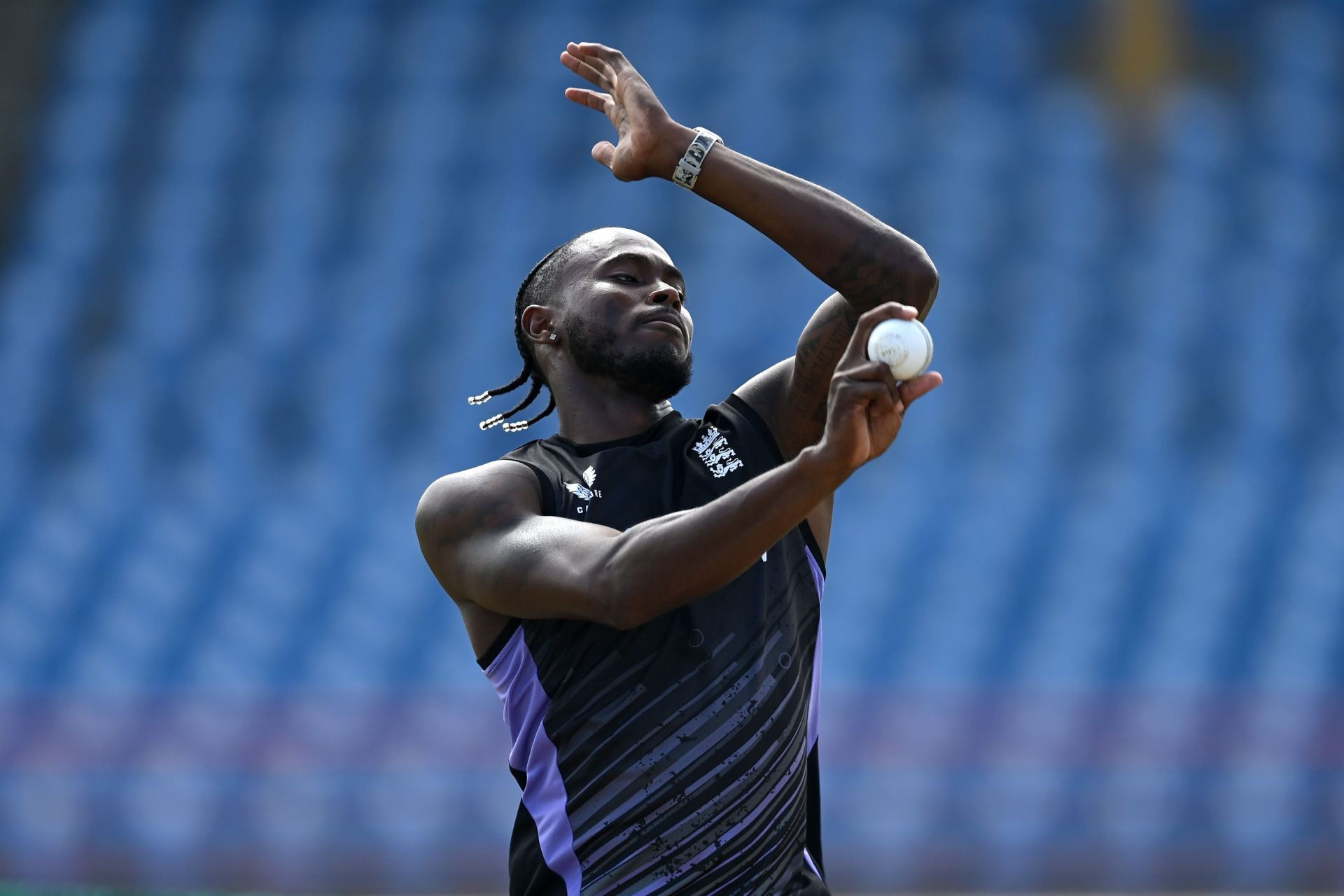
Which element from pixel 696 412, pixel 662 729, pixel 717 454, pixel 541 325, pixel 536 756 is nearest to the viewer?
pixel 662 729

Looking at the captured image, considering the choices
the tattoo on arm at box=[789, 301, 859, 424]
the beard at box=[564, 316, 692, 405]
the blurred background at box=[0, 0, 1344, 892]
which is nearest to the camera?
the tattoo on arm at box=[789, 301, 859, 424]

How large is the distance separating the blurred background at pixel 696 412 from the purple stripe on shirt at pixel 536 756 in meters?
5.73

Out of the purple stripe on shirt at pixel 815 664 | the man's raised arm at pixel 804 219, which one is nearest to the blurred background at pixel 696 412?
the purple stripe on shirt at pixel 815 664

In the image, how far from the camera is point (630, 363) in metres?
3.53

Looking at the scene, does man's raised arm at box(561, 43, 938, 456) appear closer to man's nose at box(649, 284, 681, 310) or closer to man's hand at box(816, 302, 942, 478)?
man's nose at box(649, 284, 681, 310)

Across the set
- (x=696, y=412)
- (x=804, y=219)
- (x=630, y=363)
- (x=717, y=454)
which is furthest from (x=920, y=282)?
(x=696, y=412)

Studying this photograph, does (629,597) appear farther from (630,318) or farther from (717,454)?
(630,318)

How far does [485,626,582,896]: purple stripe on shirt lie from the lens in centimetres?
317

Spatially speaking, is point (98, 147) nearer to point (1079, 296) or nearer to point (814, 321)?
point (1079, 296)

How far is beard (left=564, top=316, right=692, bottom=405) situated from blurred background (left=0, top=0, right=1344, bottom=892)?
569 centimetres

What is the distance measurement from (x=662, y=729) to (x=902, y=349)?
102 centimetres

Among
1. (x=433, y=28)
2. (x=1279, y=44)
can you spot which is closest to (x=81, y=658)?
(x=433, y=28)

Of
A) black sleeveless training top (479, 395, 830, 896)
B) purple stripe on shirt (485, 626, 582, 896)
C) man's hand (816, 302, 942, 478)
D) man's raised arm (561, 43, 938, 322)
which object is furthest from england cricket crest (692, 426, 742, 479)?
man's hand (816, 302, 942, 478)

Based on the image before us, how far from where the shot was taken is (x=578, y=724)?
317 centimetres
